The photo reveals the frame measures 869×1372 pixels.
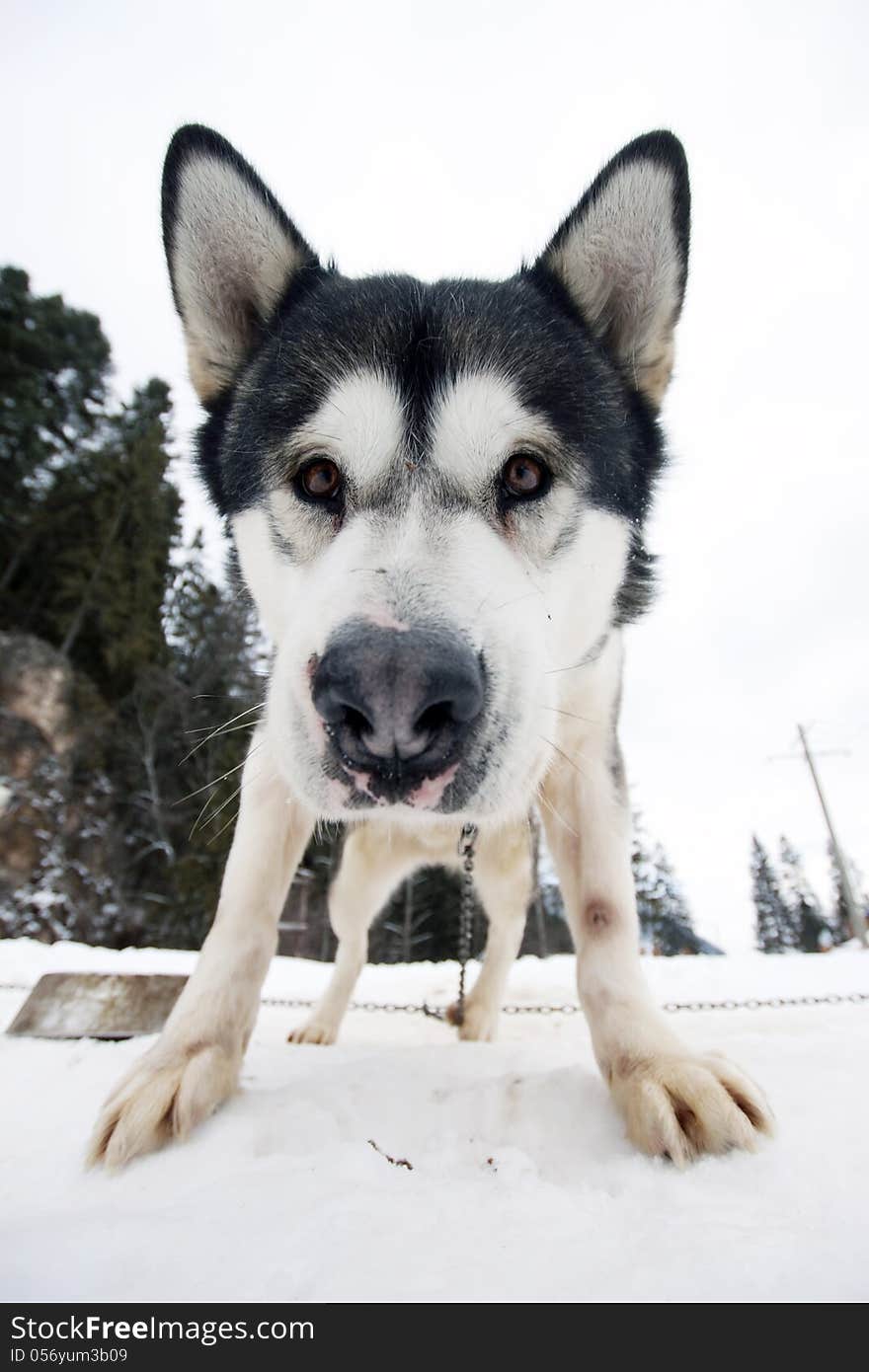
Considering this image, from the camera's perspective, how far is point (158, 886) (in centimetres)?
1658

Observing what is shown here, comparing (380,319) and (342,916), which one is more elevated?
(380,319)

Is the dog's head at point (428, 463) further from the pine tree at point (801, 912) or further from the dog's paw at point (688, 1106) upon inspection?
the pine tree at point (801, 912)

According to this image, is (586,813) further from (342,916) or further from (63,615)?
(63,615)

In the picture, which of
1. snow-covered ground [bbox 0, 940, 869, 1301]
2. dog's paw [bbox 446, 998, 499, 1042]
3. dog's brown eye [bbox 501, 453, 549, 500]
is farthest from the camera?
dog's paw [bbox 446, 998, 499, 1042]

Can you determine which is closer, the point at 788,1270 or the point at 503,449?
the point at 788,1270

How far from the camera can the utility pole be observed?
15.7 meters

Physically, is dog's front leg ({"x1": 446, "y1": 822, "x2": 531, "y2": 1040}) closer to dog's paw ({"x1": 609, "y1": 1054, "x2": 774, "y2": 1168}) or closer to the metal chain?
the metal chain

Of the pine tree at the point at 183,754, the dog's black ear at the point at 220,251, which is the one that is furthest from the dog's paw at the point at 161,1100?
the pine tree at the point at 183,754

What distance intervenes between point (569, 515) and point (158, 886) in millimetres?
17198

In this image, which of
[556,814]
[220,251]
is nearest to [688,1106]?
[556,814]

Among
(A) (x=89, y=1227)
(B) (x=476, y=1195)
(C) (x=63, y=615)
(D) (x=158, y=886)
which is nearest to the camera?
(A) (x=89, y=1227)

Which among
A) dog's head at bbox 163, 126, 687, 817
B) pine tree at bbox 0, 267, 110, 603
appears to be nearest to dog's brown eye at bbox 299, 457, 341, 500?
dog's head at bbox 163, 126, 687, 817

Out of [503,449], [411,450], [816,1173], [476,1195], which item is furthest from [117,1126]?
[503,449]

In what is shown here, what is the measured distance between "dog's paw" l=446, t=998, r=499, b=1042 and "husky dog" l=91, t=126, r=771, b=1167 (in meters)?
1.16
